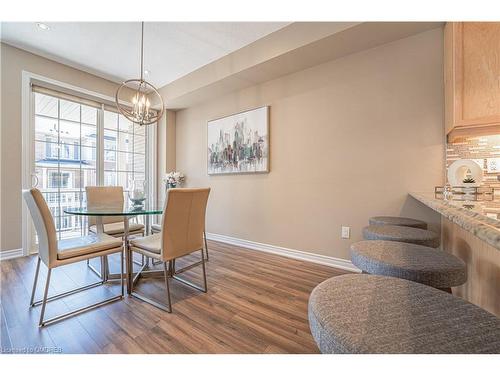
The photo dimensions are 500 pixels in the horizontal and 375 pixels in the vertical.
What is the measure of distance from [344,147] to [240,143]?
58.3 inches

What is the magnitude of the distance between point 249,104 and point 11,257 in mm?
3663

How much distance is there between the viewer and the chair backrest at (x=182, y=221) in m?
1.62

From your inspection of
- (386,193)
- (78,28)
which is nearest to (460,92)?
(386,193)

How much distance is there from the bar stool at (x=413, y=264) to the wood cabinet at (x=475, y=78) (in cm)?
114

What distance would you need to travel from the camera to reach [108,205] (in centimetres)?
260

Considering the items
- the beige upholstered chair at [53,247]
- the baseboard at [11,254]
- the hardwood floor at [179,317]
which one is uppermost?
the beige upholstered chair at [53,247]

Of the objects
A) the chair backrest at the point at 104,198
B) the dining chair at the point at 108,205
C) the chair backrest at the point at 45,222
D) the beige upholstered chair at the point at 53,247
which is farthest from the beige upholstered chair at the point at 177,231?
the chair backrest at the point at 104,198

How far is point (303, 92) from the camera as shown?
107 inches

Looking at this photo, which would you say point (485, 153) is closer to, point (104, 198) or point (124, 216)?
point (124, 216)

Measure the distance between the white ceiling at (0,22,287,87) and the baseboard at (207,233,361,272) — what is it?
2.64 metres

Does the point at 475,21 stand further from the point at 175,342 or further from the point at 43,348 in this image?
the point at 43,348

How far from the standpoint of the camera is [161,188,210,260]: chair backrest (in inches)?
63.7

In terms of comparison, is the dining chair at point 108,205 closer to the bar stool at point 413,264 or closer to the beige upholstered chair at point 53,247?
the beige upholstered chair at point 53,247

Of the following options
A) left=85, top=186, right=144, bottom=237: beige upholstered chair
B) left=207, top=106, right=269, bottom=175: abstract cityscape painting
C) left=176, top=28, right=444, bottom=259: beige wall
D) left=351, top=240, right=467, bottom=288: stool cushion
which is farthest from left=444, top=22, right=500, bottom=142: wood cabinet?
left=85, top=186, right=144, bottom=237: beige upholstered chair
